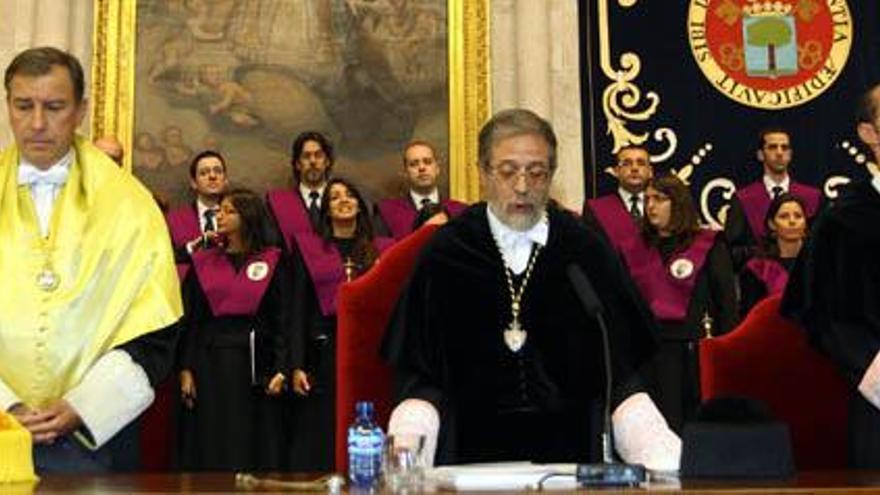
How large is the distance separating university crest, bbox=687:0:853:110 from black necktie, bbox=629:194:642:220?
5.51 ft

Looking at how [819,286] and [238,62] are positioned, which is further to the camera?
[238,62]

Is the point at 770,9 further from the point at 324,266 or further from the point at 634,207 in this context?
the point at 324,266

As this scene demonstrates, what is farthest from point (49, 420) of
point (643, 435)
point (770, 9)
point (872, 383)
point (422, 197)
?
point (770, 9)

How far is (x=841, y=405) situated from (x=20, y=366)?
268 cm

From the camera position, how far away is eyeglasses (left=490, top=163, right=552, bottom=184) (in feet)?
14.6

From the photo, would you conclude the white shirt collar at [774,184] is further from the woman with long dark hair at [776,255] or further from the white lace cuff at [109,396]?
the white lace cuff at [109,396]

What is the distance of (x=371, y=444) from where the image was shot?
10.9 feet

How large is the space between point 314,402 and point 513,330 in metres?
3.18

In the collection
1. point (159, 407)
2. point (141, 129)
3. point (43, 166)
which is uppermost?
point (141, 129)

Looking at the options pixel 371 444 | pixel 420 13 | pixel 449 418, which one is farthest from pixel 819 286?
pixel 420 13

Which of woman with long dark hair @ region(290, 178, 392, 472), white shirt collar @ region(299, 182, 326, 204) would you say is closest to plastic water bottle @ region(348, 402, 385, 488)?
woman with long dark hair @ region(290, 178, 392, 472)

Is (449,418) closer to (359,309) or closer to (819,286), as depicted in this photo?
(359,309)

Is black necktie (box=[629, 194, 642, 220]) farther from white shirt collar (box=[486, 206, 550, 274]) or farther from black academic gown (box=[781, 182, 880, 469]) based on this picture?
white shirt collar (box=[486, 206, 550, 274])

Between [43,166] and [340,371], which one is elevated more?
[43,166]
